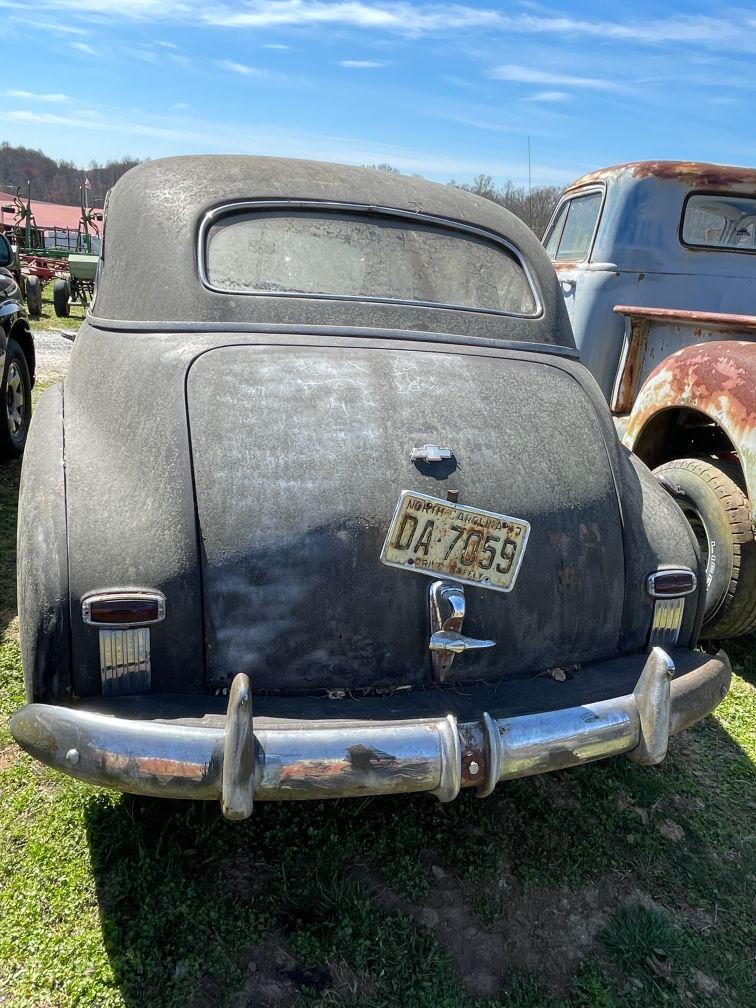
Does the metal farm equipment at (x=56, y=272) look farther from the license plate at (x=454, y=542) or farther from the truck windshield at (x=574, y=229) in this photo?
the license plate at (x=454, y=542)

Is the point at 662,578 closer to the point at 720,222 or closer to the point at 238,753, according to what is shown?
the point at 238,753

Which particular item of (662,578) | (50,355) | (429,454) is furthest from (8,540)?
(50,355)

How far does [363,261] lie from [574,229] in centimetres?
381

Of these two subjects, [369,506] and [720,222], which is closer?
[369,506]

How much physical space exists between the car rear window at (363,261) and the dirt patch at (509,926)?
2045 mm

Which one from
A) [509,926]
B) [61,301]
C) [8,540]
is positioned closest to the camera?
[509,926]

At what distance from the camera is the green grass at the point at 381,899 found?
6.80ft

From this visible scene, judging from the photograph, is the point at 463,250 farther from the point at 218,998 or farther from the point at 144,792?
the point at 218,998

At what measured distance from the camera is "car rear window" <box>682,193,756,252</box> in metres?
5.63

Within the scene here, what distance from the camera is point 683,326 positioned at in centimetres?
437

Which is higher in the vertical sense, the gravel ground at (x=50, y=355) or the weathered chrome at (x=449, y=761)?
the weathered chrome at (x=449, y=761)

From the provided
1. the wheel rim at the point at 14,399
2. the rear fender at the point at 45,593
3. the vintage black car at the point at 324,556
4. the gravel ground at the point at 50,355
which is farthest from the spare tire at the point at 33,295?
the rear fender at the point at 45,593

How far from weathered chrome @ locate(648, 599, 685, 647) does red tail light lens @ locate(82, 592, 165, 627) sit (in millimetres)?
1542

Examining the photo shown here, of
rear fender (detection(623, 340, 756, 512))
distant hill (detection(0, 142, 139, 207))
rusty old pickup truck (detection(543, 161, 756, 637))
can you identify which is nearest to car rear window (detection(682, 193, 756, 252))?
rusty old pickup truck (detection(543, 161, 756, 637))
